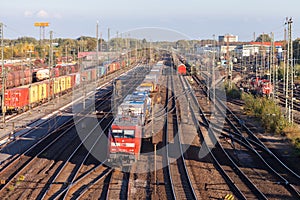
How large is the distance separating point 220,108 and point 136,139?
1563 centimetres

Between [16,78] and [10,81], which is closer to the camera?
[10,81]

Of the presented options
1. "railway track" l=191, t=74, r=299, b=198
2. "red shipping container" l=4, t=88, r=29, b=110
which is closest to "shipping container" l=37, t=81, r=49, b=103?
"red shipping container" l=4, t=88, r=29, b=110

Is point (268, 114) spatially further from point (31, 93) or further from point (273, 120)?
point (31, 93)

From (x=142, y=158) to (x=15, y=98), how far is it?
1284 centimetres

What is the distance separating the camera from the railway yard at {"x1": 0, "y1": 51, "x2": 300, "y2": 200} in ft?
39.5

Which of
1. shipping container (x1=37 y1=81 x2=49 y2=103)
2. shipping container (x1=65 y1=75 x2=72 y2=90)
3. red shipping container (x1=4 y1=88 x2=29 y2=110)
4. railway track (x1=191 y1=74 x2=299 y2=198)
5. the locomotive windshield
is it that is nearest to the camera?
railway track (x1=191 y1=74 x2=299 y2=198)

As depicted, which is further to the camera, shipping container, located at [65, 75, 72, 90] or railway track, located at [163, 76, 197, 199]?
shipping container, located at [65, 75, 72, 90]

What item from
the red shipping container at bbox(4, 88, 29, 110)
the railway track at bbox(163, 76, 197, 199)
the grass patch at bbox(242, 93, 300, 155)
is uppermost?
the red shipping container at bbox(4, 88, 29, 110)

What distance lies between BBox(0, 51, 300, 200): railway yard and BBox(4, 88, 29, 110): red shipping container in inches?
43.5

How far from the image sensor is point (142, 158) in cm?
1566

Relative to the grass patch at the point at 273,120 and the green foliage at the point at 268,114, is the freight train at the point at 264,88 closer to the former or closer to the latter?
the green foliage at the point at 268,114

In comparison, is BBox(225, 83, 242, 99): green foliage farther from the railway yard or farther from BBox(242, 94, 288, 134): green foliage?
the railway yard

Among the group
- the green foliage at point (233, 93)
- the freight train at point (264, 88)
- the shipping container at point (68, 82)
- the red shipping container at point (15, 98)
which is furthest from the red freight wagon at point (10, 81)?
the freight train at point (264, 88)

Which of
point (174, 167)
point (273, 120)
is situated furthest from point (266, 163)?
point (273, 120)
